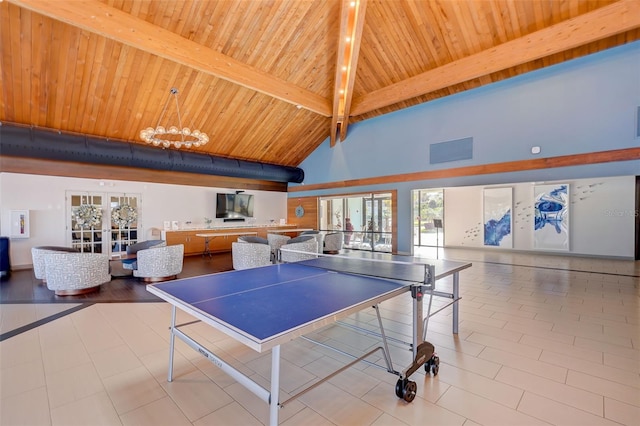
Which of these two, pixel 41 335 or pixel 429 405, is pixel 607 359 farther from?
pixel 41 335

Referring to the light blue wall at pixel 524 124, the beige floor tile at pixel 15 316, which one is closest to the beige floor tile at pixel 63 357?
the beige floor tile at pixel 15 316

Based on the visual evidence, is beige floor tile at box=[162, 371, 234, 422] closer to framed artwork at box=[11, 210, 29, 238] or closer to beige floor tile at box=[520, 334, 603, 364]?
beige floor tile at box=[520, 334, 603, 364]

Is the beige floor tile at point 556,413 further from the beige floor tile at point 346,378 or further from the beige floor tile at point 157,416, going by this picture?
the beige floor tile at point 157,416

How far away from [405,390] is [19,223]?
29.5ft

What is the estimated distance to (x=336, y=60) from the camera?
23.1 feet

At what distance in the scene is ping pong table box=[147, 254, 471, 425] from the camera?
1.45 meters

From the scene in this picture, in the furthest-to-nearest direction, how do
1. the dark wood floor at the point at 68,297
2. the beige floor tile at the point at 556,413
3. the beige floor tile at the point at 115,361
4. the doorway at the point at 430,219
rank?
the doorway at the point at 430,219 → the dark wood floor at the point at 68,297 → the beige floor tile at the point at 115,361 → the beige floor tile at the point at 556,413

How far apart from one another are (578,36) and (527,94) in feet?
4.56

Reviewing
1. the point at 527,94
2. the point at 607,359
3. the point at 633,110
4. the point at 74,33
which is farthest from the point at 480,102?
the point at 74,33

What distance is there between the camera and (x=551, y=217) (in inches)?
331

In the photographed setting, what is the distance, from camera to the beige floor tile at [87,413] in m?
1.86

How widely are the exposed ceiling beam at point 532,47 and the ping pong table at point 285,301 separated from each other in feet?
16.9

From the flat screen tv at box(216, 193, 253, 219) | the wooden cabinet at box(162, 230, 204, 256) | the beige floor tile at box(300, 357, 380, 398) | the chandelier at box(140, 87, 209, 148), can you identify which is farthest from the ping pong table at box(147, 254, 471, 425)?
the flat screen tv at box(216, 193, 253, 219)

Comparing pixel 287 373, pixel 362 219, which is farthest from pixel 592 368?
pixel 362 219
